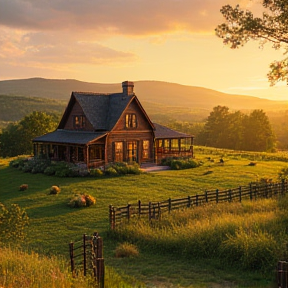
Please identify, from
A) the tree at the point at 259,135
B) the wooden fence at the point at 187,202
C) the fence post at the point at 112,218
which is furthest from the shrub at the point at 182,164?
the tree at the point at 259,135

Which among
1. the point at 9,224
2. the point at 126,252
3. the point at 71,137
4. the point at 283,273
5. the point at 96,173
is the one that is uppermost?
the point at 71,137

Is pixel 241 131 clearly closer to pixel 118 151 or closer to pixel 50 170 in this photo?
pixel 118 151

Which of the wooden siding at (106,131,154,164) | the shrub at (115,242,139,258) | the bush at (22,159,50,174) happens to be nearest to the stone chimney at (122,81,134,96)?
the wooden siding at (106,131,154,164)

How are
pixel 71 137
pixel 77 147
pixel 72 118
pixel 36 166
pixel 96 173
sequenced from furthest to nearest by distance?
1. pixel 72 118
2. pixel 71 137
3. pixel 77 147
4. pixel 36 166
5. pixel 96 173

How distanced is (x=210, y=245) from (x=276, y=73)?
1202 centimetres

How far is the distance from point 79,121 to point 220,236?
30141 millimetres

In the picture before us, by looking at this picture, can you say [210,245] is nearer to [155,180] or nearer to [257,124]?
[155,180]

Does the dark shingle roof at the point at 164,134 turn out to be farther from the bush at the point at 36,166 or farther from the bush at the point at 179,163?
the bush at the point at 36,166

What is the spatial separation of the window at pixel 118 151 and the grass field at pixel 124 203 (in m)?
5.36

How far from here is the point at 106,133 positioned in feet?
128

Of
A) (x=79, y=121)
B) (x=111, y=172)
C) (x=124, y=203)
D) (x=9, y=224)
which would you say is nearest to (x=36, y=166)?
(x=79, y=121)

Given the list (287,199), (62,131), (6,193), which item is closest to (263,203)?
(287,199)

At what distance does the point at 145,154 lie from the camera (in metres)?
43.5

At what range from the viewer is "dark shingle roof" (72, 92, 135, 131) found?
4086cm
